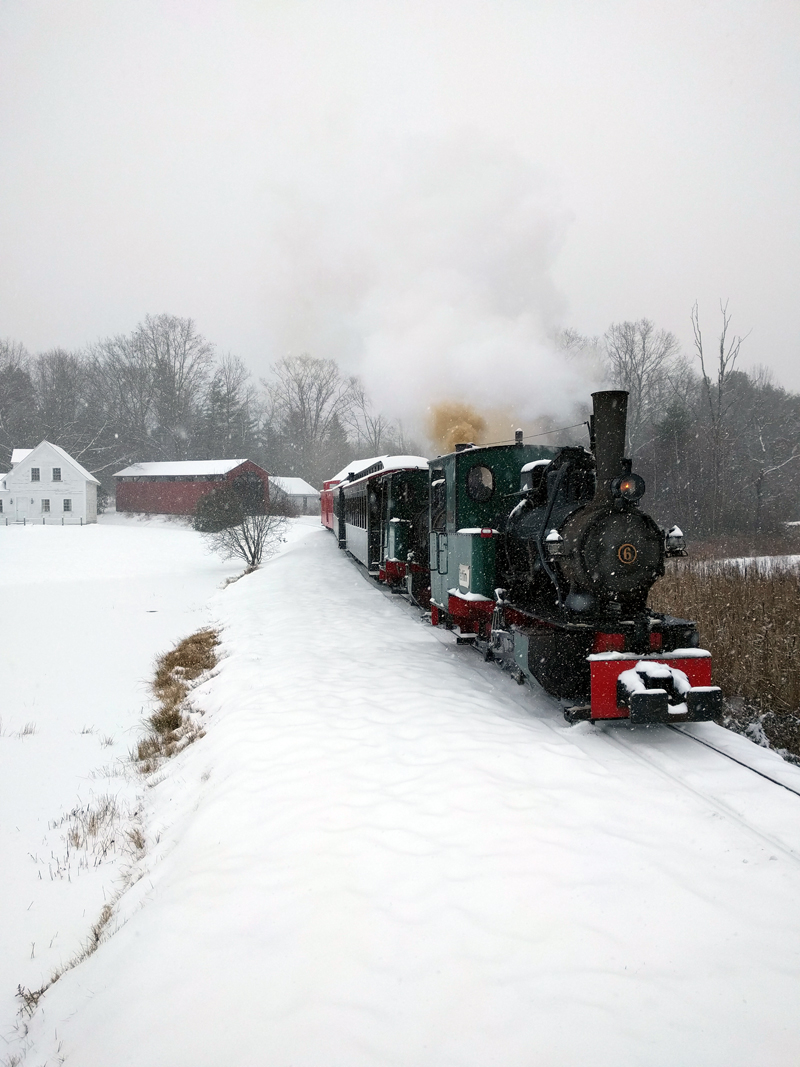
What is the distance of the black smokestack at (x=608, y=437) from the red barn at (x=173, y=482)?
37.8 meters

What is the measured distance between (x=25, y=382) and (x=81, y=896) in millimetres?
60167

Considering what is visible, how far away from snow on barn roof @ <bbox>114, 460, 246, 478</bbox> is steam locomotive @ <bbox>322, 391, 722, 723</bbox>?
37.4 m

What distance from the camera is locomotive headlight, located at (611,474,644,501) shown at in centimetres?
486

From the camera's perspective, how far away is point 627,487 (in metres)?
4.86

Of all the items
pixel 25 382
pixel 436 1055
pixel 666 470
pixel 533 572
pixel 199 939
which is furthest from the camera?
pixel 25 382

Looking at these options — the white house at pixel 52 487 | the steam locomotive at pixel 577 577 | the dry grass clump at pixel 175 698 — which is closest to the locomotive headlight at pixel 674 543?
the steam locomotive at pixel 577 577

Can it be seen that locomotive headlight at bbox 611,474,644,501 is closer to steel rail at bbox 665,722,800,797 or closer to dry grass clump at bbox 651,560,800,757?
steel rail at bbox 665,722,800,797

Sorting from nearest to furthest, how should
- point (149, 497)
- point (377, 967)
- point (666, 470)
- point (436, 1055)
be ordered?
point (436, 1055)
point (377, 967)
point (666, 470)
point (149, 497)

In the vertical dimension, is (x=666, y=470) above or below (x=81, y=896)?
above

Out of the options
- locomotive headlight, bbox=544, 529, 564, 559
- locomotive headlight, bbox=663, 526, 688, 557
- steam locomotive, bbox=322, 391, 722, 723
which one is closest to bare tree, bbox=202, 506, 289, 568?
steam locomotive, bbox=322, 391, 722, 723

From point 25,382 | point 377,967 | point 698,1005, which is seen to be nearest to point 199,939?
point 377,967

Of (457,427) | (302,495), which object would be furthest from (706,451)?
Result: (302,495)

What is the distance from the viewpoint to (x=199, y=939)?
9.25 feet

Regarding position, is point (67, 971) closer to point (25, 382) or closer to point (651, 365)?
point (651, 365)
